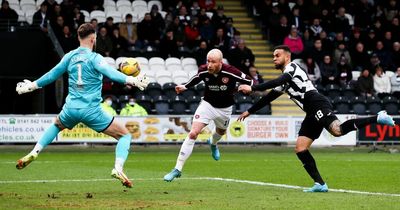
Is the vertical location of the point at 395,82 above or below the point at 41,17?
below

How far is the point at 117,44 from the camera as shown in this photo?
111 ft

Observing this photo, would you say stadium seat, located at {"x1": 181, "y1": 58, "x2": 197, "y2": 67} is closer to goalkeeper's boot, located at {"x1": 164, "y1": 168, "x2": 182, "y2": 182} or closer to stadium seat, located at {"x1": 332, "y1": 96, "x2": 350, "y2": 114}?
stadium seat, located at {"x1": 332, "y1": 96, "x2": 350, "y2": 114}

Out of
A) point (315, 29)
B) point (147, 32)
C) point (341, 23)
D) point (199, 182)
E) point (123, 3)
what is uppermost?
point (123, 3)

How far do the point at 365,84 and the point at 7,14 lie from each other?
13392 mm

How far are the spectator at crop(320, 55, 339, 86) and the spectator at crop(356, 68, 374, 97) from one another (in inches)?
34.9

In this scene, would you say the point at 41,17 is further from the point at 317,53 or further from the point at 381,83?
the point at 381,83

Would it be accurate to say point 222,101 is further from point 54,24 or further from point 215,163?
point 54,24

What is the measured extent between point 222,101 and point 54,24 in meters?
16.0

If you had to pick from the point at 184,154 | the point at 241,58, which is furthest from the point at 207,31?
the point at 184,154

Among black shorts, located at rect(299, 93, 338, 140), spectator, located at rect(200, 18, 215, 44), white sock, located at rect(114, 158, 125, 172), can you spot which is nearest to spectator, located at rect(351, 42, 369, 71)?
spectator, located at rect(200, 18, 215, 44)

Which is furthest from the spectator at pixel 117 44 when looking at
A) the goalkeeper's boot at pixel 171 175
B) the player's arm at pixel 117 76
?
the player's arm at pixel 117 76

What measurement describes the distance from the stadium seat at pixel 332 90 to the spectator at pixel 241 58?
9.77 feet

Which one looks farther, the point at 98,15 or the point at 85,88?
the point at 98,15

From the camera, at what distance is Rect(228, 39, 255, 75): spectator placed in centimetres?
3444
